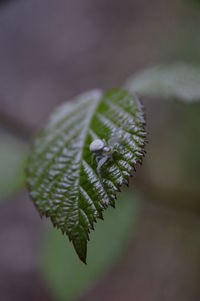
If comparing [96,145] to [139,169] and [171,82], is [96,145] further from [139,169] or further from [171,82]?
[139,169]

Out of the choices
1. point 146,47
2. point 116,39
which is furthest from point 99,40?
point 146,47

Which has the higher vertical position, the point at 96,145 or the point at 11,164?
the point at 11,164

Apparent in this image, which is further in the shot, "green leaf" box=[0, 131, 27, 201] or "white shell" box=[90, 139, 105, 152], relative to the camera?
"green leaf" box=[0, 131, 27, 201]

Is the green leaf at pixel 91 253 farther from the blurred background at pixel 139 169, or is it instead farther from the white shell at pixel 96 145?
the white shell at pixel 96 145

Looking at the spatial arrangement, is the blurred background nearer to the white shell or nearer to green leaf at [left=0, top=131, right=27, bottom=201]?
green leaf at [left=0, top=131, right=27, bottom=201]

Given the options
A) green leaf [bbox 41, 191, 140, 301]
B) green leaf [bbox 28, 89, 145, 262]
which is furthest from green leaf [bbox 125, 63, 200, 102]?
green leaf [bbox 41, 191, 140, 301]

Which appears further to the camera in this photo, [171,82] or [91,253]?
[91,253]

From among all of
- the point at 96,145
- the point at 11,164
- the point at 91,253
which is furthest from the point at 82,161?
the point at 91,253

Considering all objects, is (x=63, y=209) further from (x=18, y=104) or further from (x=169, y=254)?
(x=18, y=104)
